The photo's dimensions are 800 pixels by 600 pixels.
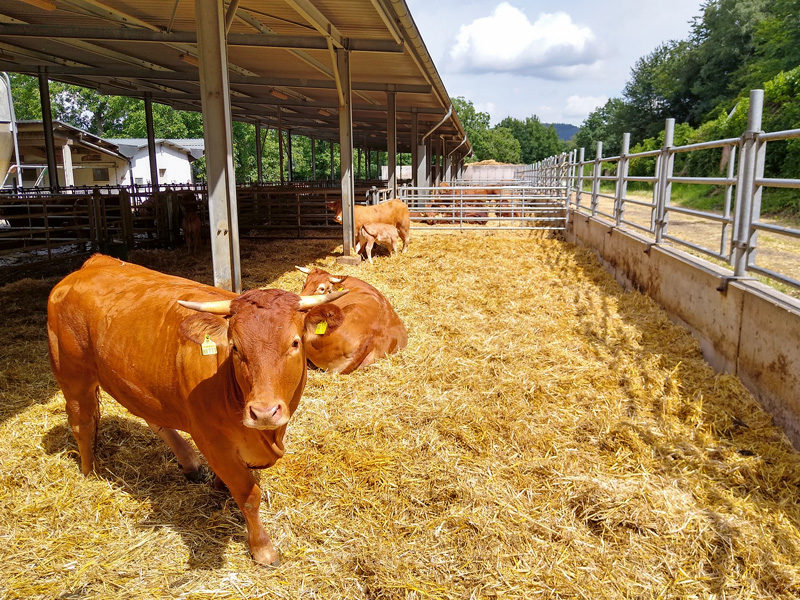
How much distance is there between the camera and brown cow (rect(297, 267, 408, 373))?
5102 mm

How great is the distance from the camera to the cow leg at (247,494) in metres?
2.70

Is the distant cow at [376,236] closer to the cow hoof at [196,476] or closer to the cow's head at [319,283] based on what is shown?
the cow's head at [319,283]

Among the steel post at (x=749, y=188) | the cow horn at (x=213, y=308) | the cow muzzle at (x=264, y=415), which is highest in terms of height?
the steel post at (x=749, y=188)

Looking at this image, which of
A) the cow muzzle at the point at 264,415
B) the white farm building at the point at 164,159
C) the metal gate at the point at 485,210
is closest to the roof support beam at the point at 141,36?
the metal gate at the point at 485,210

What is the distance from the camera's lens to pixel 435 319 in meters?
6.72

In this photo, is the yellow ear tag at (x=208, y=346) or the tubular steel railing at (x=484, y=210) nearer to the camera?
the yellow ear tag at (x=208, y=346)

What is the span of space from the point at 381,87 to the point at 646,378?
1146 centimetres

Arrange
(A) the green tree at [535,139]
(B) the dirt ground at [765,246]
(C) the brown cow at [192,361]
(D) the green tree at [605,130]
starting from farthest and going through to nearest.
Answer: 1. (A) the green tree at [535,139]
2. (D) the green tree at [605,130]
3. (B) the dirt ground at [765,246]
4. (C) the brown cow at [192,361]

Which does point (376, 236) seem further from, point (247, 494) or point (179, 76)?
point (247, 494)

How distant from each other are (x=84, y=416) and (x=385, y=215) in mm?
9019

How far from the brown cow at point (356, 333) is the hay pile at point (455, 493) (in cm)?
15

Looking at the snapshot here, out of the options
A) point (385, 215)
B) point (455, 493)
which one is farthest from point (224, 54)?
point (385, 215)

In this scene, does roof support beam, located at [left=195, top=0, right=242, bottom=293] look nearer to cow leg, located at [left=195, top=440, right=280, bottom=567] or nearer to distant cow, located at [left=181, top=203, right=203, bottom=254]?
cow leg, located at [left=195, top=440, right=280, bottom=567]

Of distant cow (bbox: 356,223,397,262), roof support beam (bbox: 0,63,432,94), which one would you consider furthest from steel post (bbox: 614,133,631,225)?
roof support beam (bbox: 0,63,432,94)
